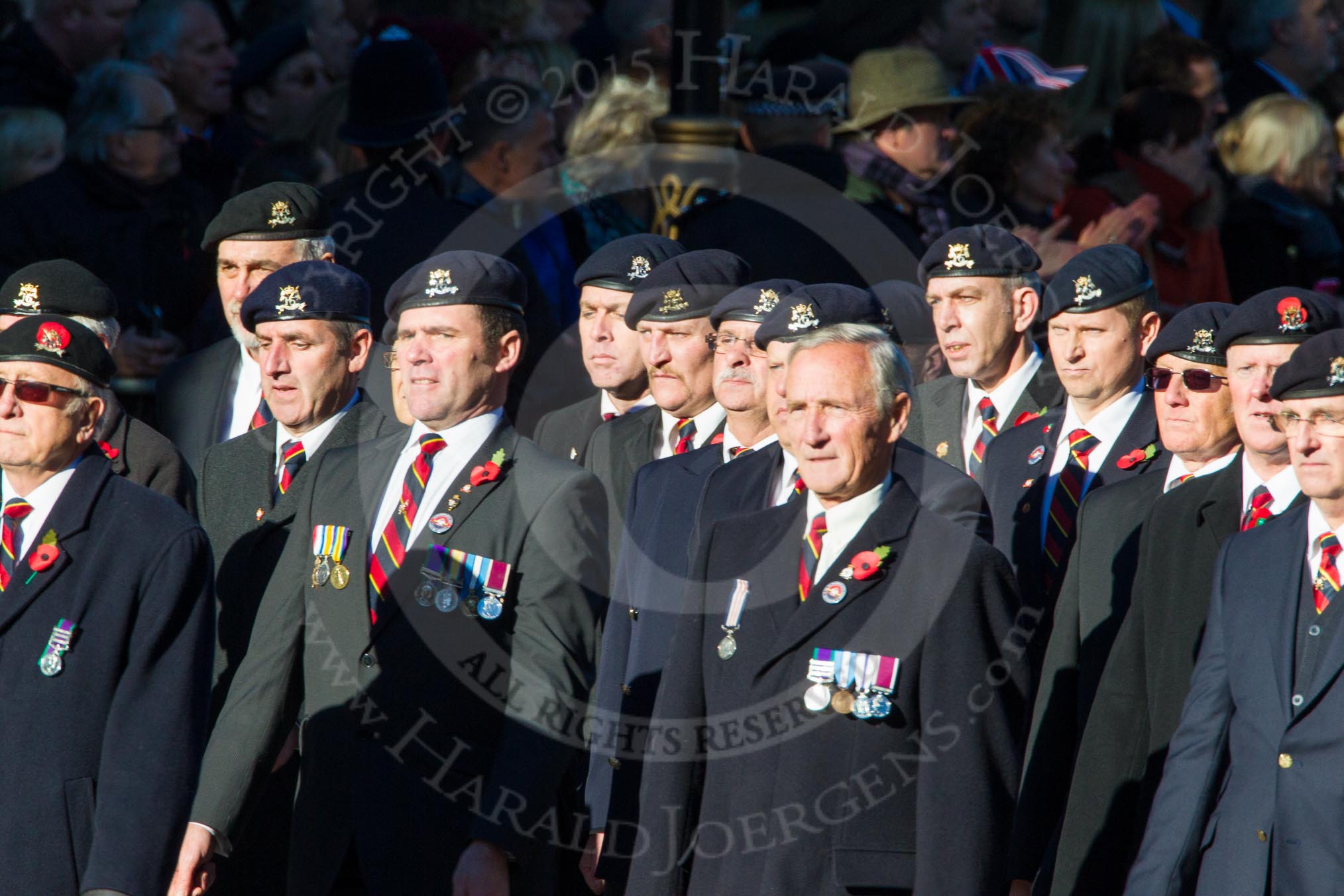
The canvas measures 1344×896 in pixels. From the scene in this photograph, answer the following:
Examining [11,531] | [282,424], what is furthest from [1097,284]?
[11,531]

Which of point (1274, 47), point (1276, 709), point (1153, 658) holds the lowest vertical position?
point (1276, 709)

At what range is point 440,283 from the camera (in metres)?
6.12

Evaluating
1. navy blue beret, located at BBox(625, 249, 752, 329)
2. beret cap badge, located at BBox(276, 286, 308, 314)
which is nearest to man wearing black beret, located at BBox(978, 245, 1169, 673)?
navy blue beret, located at BBox(625, 249, 752, 329)

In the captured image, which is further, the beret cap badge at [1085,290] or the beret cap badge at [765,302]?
the beret cap badge at [1085,290]

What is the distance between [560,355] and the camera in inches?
325

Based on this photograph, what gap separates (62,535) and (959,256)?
3.40 m

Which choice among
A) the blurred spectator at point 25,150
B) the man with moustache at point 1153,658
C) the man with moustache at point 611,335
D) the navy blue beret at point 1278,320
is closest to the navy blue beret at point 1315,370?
the man with moustache at point 1153,658

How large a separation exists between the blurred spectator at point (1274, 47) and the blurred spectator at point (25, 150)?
7.13 metres

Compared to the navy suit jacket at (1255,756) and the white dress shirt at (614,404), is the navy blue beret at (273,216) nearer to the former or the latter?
the white dress shirt at (614,404)

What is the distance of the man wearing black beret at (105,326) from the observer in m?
6.56

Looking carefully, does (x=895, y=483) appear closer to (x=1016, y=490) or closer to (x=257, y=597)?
(x=1016, y=490)

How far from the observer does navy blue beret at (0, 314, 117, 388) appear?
548cm

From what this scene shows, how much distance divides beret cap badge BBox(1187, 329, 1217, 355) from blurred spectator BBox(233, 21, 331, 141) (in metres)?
5.46

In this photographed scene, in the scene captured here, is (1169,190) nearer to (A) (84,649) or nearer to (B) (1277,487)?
(B) (1277,487)
